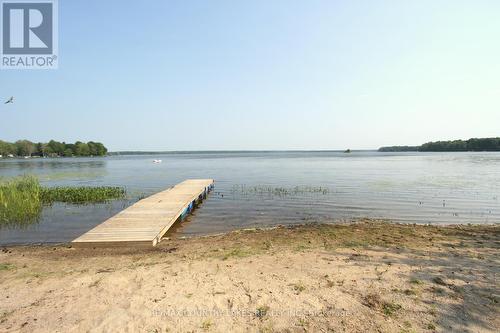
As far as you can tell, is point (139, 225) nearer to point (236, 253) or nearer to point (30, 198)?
point (236, 253)

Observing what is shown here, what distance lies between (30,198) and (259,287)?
61.1 ft

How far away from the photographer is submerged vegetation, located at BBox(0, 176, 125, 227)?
16.2m

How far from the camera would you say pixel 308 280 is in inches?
Result: 279

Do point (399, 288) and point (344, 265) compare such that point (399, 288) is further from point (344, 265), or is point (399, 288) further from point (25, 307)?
point (25, 307)

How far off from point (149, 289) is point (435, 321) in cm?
560

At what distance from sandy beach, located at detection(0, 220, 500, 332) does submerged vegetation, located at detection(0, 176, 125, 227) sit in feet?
23.9

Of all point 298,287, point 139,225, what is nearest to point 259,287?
point 298,287

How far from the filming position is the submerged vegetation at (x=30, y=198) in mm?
16188

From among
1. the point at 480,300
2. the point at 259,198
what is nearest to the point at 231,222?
the point at 259,198

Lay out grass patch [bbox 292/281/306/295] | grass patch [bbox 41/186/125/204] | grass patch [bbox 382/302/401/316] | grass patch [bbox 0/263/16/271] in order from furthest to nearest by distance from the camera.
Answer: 1. grass patch [bbox 41/186/125/204]
2. grass patch [bbox 0/263/16/271]
3. grass patch [bbox 292/281/306/295]
4. grass patch [bbox 382/302/401/316]

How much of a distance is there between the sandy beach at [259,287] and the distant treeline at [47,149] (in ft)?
557

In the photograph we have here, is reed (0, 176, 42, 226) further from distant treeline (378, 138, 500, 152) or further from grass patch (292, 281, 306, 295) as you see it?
distant treeline (378, 138, 500, 152)

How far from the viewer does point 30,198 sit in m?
19.1

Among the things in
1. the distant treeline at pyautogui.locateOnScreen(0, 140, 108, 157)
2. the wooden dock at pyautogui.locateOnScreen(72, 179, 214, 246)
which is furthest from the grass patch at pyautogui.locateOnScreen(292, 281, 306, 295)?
the distant treeline at pyautogui.locateOnScreen(0, 140, 108, 157)
